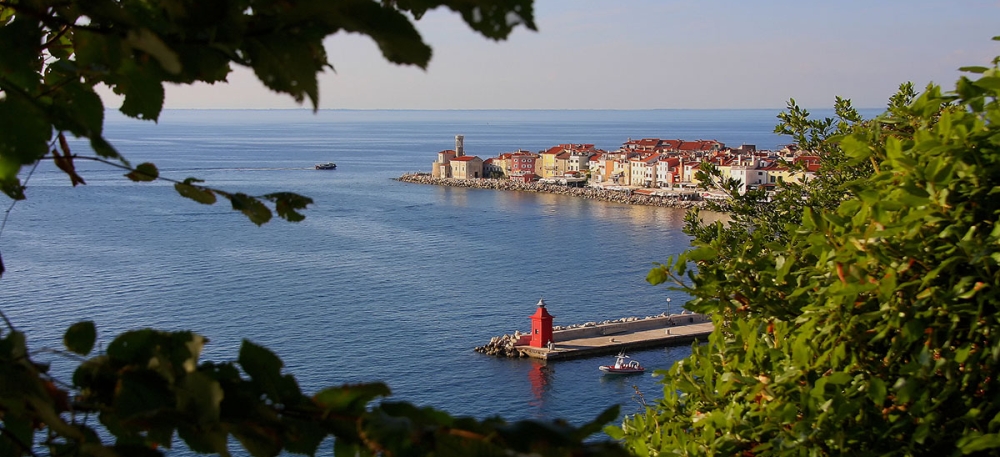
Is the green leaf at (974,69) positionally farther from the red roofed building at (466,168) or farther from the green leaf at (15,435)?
the red roofed building at (466,168)

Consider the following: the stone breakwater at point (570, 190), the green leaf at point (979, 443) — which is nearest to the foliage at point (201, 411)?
the green leaf at point (979, 443)

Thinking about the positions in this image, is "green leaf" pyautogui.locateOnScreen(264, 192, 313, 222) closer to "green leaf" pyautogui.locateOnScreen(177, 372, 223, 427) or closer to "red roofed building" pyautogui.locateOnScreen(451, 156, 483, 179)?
"green leaf" pyautogui.locateOnScreen(177, 372, 223, 427)

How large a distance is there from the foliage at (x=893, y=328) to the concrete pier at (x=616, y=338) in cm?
1597

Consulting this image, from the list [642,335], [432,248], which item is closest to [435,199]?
[432,248]

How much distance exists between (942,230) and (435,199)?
3958 cm

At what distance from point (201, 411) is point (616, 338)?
59.6ft

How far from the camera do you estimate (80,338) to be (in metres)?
0.73

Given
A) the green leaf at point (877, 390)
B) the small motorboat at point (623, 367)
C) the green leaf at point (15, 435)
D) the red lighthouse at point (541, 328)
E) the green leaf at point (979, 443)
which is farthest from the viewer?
the red lighthouse at point (541, 328)

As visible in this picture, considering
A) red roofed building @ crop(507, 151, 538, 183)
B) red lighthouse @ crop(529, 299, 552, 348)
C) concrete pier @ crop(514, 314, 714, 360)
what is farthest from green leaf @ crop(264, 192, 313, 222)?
red roofed building @ crop(507, 151, 538, 183)

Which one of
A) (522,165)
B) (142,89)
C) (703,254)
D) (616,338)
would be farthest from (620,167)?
(142,89)

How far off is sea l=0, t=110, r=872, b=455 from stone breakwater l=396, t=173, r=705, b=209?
5.76ft

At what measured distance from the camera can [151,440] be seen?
2.18 ft

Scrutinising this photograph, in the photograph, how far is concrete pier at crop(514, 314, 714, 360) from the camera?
1791cm

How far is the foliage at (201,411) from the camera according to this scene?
0.61 m
